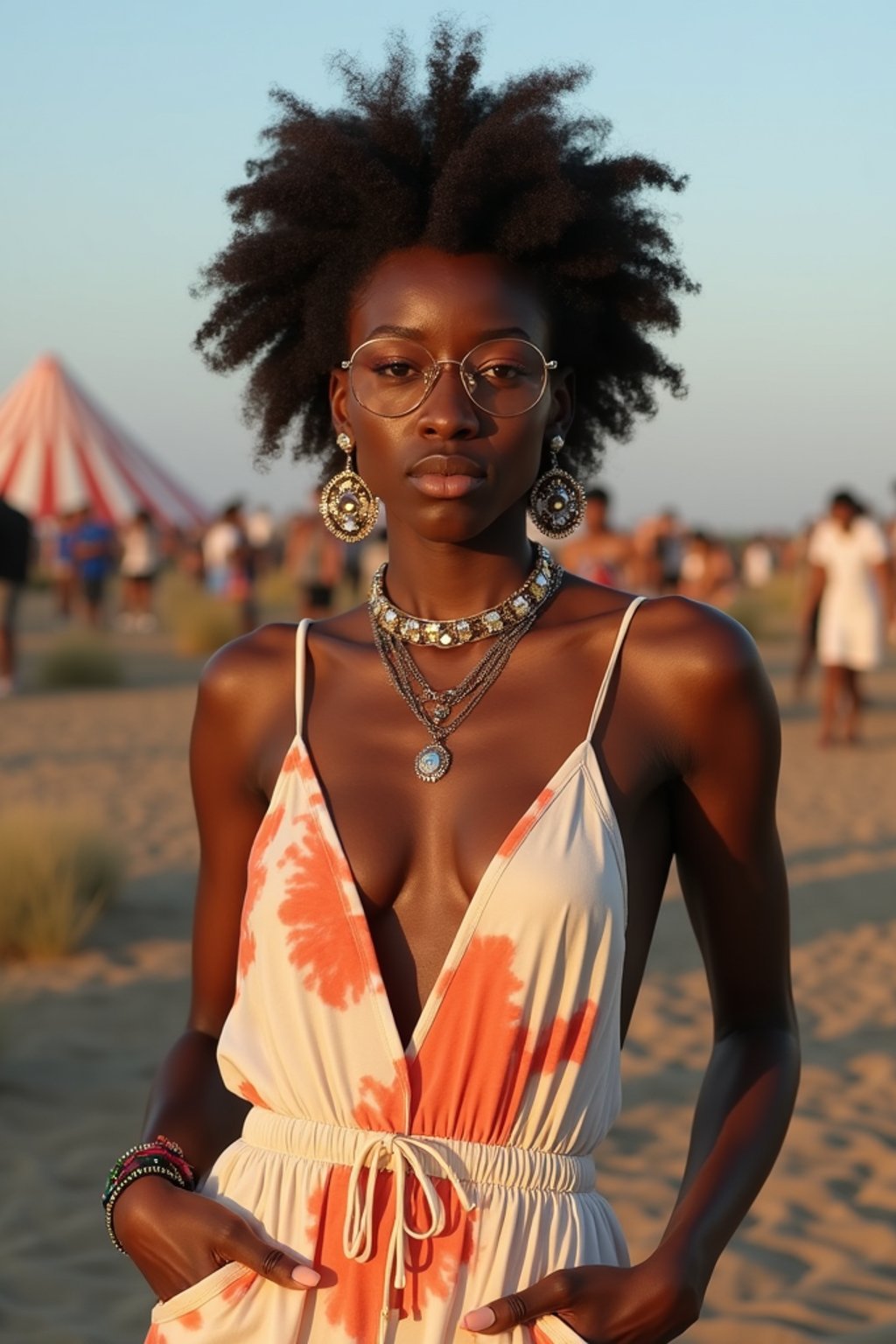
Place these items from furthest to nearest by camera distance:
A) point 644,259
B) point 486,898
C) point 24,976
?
1. point 24,976
2. point 644,259
3. point 486,898

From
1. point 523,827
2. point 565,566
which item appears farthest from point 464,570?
point 565,566

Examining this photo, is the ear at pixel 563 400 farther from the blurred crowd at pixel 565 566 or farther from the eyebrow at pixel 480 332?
the blurred crowd at pixel 565 566

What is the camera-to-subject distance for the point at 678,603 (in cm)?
222

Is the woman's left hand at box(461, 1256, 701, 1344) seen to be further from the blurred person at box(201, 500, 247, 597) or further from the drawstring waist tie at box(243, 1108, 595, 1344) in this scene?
the blurred person at box(201, 500, 247, 597)

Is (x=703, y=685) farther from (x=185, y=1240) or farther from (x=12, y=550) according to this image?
(x=12, y=550)

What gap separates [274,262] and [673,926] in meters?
6.96

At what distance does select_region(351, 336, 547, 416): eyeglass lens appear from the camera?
7.27ft

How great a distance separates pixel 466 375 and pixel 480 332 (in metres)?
0.06

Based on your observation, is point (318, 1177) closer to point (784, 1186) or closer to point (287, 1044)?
point (287, 1044)

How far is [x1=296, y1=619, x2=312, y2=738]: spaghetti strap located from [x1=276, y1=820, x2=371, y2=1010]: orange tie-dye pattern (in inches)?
7.4

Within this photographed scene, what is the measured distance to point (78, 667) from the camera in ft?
63.8

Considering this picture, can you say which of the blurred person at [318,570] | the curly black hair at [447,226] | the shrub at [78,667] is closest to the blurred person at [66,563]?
the shrub at [78,667]

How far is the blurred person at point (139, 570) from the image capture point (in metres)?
24.7

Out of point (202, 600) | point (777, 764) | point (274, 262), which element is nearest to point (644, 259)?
point (274, 262)
